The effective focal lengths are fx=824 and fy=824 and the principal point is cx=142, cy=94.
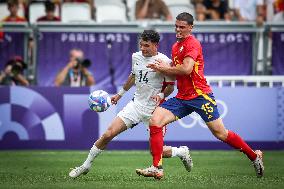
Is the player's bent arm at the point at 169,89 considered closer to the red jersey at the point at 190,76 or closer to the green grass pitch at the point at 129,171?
the red jersey at the point at 190,76

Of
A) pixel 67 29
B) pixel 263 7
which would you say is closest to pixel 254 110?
pixel 263 7

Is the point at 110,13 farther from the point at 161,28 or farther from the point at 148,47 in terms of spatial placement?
the point at 148,47

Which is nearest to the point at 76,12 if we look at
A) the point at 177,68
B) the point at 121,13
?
the point at 121,13

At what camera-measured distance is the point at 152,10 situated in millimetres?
20562

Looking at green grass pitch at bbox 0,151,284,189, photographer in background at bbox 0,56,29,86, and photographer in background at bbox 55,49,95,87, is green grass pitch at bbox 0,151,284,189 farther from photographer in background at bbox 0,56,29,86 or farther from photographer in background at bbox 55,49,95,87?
photographer in background at bbox 0,56,29,86

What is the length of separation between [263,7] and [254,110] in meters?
3.52

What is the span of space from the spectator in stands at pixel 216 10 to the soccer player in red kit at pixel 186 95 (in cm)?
955

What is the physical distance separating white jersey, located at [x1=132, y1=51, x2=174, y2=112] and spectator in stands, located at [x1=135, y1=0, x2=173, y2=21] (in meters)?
8.62

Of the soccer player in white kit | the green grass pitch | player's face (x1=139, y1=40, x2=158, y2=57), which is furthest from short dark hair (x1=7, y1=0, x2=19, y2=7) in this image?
player's face (x1=139, y1=40, x2=158, y2=57)

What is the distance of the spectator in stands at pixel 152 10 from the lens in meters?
20.4

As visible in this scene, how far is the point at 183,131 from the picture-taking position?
1838cm

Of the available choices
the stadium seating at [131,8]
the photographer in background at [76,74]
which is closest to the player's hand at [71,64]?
the photographer in background at [76,74]

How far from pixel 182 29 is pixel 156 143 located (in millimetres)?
1609

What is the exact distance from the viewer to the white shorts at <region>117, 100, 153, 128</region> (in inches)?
466
